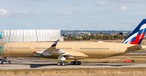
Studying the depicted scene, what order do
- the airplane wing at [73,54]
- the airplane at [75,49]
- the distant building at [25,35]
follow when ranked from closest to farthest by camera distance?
the airplane at [75,49] < the airplane wing at [73,54] < the distant building at [25,35]

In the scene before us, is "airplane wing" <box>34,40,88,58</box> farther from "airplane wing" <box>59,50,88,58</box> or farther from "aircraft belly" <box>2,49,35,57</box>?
"aircraft belly" <box>2,49,35,57</box>

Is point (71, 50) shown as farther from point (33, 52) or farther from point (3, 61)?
point (3, 61)

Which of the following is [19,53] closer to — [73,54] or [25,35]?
[73,54]

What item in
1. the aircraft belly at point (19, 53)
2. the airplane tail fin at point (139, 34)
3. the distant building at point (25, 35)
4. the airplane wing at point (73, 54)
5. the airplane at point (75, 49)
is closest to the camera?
the airplane tail fin at point (139, 34)

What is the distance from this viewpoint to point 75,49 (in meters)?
71.9

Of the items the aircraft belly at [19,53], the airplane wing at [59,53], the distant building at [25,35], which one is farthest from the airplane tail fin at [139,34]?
the distant building at [25,35]

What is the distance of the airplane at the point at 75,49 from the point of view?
69.4 m

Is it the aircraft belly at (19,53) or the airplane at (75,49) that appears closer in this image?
the airplane at (75,49)

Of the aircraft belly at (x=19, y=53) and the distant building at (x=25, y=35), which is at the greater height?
the distant building at (x=25, y=35)

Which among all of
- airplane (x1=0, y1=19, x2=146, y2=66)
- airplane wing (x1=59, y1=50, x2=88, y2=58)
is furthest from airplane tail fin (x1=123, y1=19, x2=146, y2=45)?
airplane wing (x1=59, y1=50, x2=88, y2=58)

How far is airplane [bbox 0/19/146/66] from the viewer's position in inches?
2731

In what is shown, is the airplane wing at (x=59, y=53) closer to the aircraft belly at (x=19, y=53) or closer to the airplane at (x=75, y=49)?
the airplane at (x=75, y=49)

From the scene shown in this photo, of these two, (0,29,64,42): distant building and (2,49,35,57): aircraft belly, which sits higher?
(0,29,64,42): distant building

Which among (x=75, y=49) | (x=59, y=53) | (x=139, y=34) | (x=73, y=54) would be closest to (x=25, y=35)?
(x=75, y=49)
